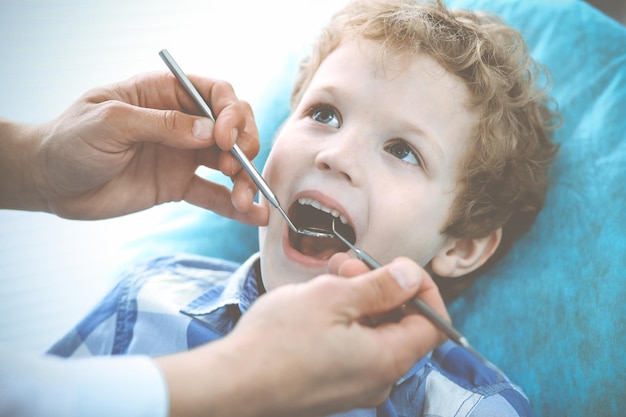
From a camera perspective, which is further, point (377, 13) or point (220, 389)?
point (377, 13)

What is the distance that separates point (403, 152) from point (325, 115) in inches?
6.7

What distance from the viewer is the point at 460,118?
3.70 ft

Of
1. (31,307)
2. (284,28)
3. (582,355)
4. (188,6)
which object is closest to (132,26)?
(188,6)

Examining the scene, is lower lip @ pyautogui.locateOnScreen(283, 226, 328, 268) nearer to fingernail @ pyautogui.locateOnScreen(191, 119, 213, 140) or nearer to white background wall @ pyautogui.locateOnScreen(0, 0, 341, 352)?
fingernail @ pyautogui.locateOnScreen(191, 119, 213, 140)

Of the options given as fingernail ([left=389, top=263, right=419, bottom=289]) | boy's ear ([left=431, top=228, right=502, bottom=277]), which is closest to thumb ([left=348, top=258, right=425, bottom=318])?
fingernail ([left=389, top=263, right=419, bottom=289])

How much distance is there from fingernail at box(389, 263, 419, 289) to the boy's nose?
1.01 ft

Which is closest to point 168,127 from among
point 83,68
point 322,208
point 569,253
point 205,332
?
point 322,208

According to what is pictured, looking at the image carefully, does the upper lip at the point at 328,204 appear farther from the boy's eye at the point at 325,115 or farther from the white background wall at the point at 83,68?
the white background wall at the point at 83,68

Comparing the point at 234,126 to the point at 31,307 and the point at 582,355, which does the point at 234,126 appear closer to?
the point at 582,355

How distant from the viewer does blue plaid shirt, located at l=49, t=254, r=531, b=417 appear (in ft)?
3.56

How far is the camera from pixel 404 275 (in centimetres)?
74

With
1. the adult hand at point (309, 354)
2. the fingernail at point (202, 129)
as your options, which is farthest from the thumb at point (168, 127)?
the adult hand at point (309, 354)

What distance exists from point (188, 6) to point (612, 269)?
157 centimetres

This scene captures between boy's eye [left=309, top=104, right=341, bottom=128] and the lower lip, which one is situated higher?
boy's eye [left=309, top=104, right=341, bottom=128]
